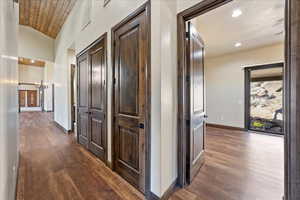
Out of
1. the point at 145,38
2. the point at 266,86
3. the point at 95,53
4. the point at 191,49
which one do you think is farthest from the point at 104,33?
the point at 266,86

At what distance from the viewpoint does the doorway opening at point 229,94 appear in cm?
194

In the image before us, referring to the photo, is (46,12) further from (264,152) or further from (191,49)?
(264,152)

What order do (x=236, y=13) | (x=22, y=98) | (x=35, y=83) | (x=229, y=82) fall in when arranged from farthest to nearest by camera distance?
(x=22, y=98)
(x=35, y=83)
(x=229, y=82)
(x=236, y=13)

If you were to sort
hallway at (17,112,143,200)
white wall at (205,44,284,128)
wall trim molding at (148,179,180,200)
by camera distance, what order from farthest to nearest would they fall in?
white wall at (205,44,284,128) < hallway at (17,112,143,200) < wall trim molding at (148,179,180,200)

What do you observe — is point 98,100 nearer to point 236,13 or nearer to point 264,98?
point 236,13

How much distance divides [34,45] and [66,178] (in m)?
6.89

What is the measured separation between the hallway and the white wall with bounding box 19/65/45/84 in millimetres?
12599

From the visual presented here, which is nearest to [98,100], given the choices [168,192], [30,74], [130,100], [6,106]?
[130,100]

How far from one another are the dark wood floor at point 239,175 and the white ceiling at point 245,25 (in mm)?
2602

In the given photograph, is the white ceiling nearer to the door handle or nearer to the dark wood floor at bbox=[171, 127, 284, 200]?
the door handle

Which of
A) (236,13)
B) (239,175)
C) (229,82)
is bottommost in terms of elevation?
(239,175)

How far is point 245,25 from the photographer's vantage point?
11.3ft

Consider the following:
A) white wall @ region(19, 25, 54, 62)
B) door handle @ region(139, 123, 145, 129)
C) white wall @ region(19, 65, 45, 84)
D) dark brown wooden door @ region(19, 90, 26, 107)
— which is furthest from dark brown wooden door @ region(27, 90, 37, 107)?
door handle @ region(139, 123, 145, 129)

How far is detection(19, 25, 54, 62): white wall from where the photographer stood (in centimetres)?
619
